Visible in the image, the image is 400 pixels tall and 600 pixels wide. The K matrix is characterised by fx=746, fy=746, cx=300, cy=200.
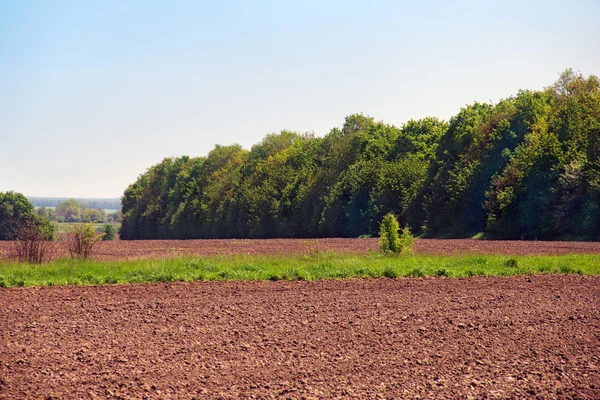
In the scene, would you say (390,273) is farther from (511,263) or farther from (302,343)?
(302,343)

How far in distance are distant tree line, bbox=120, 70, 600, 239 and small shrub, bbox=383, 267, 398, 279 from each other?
891 inches

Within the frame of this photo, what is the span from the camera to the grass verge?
965 inches

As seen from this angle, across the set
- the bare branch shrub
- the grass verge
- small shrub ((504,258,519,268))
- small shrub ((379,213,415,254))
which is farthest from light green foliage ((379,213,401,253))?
the bare branch shrub

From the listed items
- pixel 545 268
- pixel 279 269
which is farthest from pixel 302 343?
pixel 545 268

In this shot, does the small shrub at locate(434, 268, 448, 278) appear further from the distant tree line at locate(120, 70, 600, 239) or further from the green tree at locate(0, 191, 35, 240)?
the green tree at locate(0, 191, 35, 240)

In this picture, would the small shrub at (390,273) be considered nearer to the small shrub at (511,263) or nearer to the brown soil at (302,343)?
the brown soil at (302,343)

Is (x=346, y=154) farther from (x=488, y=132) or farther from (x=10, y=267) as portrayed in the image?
(x=10, y=267)

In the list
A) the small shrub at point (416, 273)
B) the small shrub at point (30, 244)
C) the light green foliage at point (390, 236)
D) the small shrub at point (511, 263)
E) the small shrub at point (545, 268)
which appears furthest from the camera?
the light green foliage at point (390, 236)

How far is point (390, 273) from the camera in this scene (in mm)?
25078

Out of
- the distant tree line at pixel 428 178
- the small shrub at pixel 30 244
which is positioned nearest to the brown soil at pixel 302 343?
the small shrub at pixel 30 244

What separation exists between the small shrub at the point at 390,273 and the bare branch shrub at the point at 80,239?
10315 mm

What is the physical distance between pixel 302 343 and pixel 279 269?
1254 centimetres

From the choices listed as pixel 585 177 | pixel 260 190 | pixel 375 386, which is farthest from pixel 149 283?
pixel 260 190

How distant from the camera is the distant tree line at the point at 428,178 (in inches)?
1889
